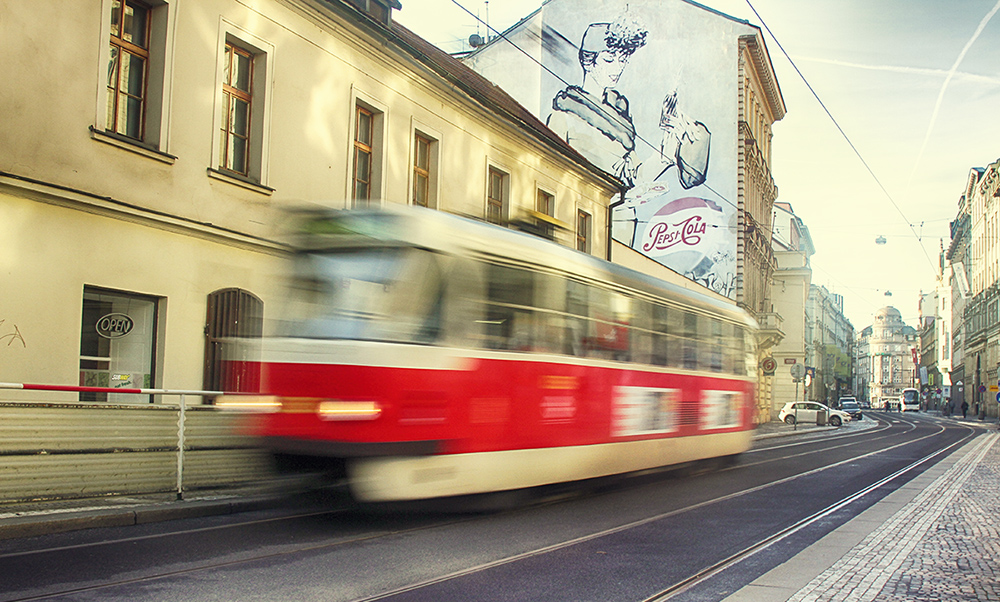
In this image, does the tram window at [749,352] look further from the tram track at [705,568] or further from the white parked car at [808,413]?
the white parked car at [808,413]

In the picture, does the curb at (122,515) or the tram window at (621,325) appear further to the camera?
the tram window at (621,325)

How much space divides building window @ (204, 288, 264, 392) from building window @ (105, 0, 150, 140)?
8.85 ft

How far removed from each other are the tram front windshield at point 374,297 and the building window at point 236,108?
5900 millimetres

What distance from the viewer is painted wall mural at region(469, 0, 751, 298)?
3900 cm

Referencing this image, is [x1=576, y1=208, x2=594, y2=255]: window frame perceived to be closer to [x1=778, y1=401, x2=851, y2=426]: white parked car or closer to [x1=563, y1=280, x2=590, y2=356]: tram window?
[x1=563, y1=280, x2=590, y2=356]: tram window

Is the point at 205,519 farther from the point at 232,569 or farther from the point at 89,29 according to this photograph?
the point at 89,29

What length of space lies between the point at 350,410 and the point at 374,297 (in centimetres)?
104

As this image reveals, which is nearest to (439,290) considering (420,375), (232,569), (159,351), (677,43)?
(420,375)

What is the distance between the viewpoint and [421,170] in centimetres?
1869

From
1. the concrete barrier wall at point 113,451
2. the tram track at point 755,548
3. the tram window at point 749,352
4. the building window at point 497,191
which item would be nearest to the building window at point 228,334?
the concrete barrier wall at point 113,451

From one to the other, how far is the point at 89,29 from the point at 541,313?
260 inches

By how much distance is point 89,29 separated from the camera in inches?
435

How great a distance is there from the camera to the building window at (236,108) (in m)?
13.6

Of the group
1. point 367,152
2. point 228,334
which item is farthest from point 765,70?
point 228,334
